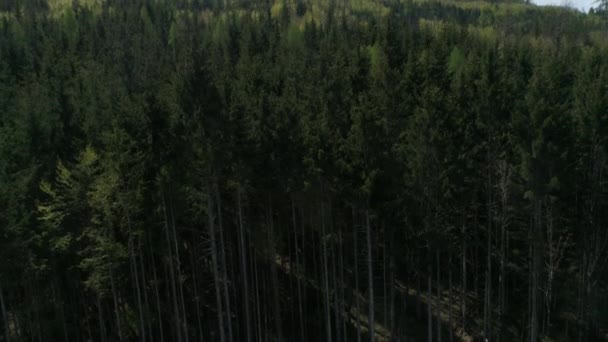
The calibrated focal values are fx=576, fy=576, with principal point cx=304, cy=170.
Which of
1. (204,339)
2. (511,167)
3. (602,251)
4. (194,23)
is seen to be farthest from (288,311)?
(194,23)

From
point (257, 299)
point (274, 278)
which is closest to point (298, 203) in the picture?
point (274, 278)

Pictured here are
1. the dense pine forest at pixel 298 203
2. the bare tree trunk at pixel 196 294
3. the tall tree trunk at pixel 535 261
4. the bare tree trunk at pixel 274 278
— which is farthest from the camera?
Answer: the bare tree trunk at pixel 196 294

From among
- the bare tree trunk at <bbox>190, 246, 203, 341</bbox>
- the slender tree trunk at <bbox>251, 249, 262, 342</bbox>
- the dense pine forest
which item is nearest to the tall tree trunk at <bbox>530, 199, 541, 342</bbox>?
the dense pine forest

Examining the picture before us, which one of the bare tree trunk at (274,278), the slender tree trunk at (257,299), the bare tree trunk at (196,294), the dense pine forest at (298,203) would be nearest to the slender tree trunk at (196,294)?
the bare tree trunk at (196,294)

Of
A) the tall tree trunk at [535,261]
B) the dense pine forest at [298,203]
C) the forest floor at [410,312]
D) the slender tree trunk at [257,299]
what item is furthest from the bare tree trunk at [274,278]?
the tall tree trunk at [535,261]

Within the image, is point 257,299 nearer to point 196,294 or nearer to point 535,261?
point 196,294

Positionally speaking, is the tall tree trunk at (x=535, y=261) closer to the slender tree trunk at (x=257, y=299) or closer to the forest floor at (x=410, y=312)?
the forest floor at (x=410, y=312)

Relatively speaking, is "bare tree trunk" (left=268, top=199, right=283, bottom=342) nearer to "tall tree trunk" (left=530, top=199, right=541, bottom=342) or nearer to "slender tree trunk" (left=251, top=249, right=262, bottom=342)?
"slender tree trunk" (left=251, top=249, right=262, bottom=342)

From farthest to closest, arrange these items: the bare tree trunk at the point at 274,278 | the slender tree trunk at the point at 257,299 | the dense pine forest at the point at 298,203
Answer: the slender tree trunk at the point at 257,299, the bare tree trunk at the point at 274,278, the dense pine forest at the point at 298,203

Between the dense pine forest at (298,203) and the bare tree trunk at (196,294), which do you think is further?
the bare tree trunk at (196,294)

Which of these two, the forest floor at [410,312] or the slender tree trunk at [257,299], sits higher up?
the slender tree trunk at [257,299]
